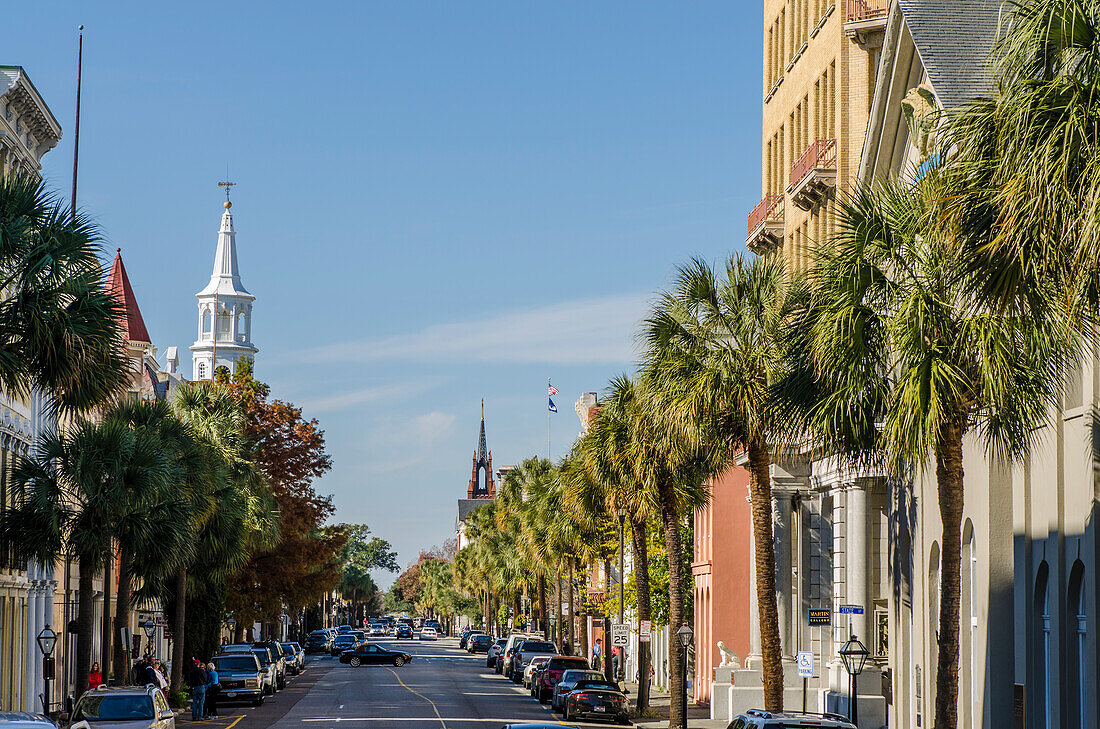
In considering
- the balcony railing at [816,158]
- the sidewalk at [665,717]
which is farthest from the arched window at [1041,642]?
the balcony railing at [816,158]

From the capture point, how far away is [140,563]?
Answer: 38.1m

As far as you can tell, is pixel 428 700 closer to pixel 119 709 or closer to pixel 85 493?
pixel 85 493

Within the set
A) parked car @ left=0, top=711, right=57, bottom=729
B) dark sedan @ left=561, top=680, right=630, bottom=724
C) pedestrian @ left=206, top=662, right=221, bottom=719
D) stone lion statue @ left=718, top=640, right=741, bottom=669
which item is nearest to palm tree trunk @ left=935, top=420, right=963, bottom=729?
parked car @ left=0, top=711, right=57, bottom=729

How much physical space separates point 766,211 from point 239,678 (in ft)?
75.8

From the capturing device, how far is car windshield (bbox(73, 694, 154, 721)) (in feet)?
86.1

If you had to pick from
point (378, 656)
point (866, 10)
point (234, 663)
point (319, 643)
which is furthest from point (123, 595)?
point (319, 643)

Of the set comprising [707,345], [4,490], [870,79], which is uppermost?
[870,79]

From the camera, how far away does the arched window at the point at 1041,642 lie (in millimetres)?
22203

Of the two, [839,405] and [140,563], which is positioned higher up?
[839,405]

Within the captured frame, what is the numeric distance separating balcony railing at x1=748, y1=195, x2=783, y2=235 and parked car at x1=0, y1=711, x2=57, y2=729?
3010cm

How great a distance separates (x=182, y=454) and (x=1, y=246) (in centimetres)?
2065

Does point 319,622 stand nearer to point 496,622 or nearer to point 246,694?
point 496,622

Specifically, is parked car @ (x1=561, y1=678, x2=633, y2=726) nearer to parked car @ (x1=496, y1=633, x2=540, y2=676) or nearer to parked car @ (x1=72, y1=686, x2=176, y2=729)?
parked car @ (x1=72, y1=686, x2=176, y2=729)

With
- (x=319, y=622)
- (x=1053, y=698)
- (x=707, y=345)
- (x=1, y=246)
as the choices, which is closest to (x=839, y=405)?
(x=1053, y=698)
